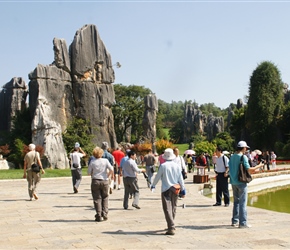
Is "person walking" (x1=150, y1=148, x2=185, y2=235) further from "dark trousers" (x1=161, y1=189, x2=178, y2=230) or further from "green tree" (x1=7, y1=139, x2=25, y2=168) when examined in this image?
"green tree" (x1=7, y1=139, x2=25, y2=168)

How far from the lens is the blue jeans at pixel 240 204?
8898mm

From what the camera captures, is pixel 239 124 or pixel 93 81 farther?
pixel 239 124

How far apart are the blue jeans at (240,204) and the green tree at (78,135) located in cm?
2875

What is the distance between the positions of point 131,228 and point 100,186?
4.57 ft

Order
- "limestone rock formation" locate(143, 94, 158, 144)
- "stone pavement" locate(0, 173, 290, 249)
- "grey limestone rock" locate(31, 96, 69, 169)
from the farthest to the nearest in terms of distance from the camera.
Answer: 1. "limestone rock formation" locate(143, 94, 158, 144)
2. "grey limestone rock" locate(31, 96, 69, 169)
3. "stone pavement" locate(0, 173, 290, 249)

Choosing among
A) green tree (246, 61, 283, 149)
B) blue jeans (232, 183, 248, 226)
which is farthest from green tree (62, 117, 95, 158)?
blue jeans (232, 183, 248, 226)

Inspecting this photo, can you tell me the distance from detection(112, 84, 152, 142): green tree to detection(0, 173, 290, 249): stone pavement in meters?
53.2

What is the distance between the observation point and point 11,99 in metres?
48.2

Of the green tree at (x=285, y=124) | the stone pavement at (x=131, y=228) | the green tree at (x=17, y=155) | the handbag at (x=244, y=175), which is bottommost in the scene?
the stone pavement at (x=131, y=228)

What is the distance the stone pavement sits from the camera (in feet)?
24.7

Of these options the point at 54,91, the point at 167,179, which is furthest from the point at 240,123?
the point at 167,179

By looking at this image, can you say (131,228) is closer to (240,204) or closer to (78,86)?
(240,204)

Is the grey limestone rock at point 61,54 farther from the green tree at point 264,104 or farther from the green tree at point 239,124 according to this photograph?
the green tree at point 239,124

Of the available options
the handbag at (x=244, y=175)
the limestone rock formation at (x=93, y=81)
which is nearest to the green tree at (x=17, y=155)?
the limestone rock formation at (x=93, y=81)
